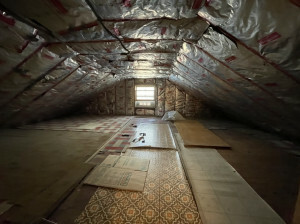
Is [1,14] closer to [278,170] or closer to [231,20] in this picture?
[231,20]

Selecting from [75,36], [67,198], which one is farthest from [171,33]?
[67,198]

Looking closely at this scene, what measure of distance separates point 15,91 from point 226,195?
3.66m

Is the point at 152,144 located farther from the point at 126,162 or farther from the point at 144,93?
the point at 144,93

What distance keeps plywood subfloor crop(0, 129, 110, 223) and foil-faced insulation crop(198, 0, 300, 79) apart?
2.23 metres

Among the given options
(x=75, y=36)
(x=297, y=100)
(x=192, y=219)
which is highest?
(x=75, y=36)

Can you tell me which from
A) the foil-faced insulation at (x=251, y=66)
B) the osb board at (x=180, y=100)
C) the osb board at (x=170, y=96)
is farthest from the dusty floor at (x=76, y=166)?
the osb board at (x=170, y=96)

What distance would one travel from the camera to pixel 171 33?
155 cm

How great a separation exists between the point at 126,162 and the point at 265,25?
211 cm

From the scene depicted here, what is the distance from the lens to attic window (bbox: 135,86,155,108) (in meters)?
6.39

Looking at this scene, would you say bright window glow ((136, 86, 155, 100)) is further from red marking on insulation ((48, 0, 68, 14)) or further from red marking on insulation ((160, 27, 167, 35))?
red marking on insulation ((48, 0, 68, 14))

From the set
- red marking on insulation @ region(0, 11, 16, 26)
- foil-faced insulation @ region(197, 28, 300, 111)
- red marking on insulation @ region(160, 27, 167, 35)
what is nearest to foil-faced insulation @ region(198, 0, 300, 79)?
foil-faced insulation @ region(197, 28, 300, 111)

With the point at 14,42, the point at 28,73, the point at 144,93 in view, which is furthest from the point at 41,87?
the point at 144,93

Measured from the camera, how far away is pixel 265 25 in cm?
99

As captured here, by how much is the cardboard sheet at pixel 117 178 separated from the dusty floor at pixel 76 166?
0.11 meters
